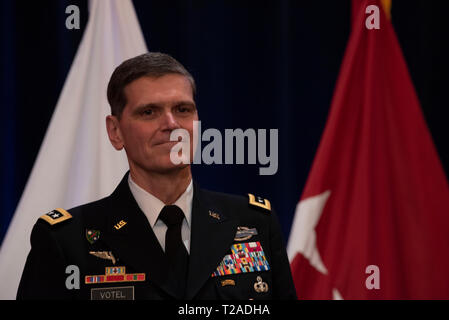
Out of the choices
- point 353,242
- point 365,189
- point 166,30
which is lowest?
point 353,242

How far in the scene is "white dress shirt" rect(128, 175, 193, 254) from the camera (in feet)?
4.32

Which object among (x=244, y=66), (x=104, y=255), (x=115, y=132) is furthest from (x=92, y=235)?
(x=244, y=66)

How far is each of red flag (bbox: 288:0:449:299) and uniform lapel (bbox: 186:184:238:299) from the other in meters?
0.88

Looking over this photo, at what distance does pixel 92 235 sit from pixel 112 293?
0.16m

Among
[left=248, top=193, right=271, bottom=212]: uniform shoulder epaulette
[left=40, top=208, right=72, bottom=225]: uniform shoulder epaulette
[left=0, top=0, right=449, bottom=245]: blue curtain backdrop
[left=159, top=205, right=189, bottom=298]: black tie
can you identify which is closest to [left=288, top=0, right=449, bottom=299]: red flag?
[left=0, top=0, right=449, bottom=245]: blue curtain backdrop

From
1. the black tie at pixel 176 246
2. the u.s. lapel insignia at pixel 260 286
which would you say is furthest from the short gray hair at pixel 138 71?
the u.s. lapel insignia at pixel 260 286

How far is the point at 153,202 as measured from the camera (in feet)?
4.37

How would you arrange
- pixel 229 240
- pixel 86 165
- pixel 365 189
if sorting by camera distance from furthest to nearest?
pixel 365 189, pixel 86 165, pixel 229 240

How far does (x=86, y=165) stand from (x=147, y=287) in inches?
36.9

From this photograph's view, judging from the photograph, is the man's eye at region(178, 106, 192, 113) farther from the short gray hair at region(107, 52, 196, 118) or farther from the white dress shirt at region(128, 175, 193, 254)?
the white dress shirt at region(128, 175, 193, 254)

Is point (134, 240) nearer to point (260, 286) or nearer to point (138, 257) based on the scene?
point (138, 257)

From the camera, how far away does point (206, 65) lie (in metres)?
2.33

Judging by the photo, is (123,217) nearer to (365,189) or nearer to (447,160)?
(365,189)

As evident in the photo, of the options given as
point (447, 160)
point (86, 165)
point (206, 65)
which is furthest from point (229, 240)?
point (447, 160)
